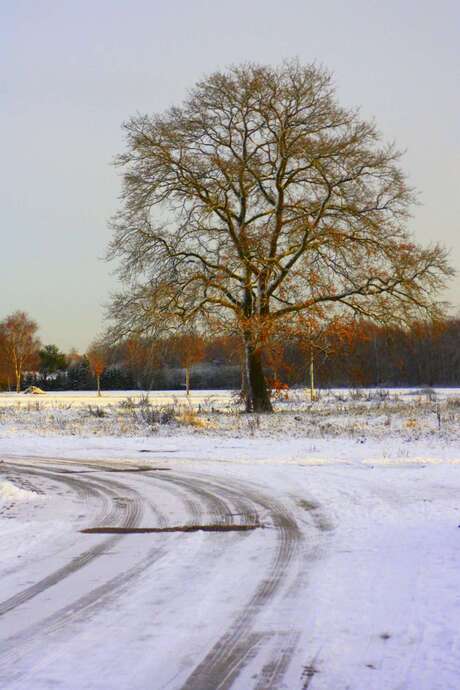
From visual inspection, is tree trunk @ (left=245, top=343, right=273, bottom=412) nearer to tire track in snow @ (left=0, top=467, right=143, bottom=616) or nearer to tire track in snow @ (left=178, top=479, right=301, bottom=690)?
tire track in snow @ (left=0, top=467, right=143, bottom=616)

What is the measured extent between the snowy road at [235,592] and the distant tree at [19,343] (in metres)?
90.9

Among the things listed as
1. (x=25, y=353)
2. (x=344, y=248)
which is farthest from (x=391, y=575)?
(x=25, y=353)

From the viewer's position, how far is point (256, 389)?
3234 centimetres

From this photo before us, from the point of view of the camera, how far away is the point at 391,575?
678cm

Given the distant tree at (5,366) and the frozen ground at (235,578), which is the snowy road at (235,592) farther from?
the distant tree at (5,366)

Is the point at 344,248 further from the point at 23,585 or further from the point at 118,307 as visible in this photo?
the point at 23,585

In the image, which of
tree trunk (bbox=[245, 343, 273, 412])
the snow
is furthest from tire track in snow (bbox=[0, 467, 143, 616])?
tree trunk (bbox=[245, 343, 273, 412])

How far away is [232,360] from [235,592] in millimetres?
28628

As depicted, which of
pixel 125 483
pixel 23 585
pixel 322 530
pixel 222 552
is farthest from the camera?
pixel 125 483

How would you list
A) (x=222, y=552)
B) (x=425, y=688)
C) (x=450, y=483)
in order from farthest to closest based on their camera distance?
(x=450, y=483)
(x=222, y=552)
(x=425, y=688)

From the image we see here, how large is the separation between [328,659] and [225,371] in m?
80.2

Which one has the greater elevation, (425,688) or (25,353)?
(25,353)

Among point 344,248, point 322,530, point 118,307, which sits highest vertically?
point 344,248

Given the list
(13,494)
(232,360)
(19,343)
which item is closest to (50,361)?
(19,343)
